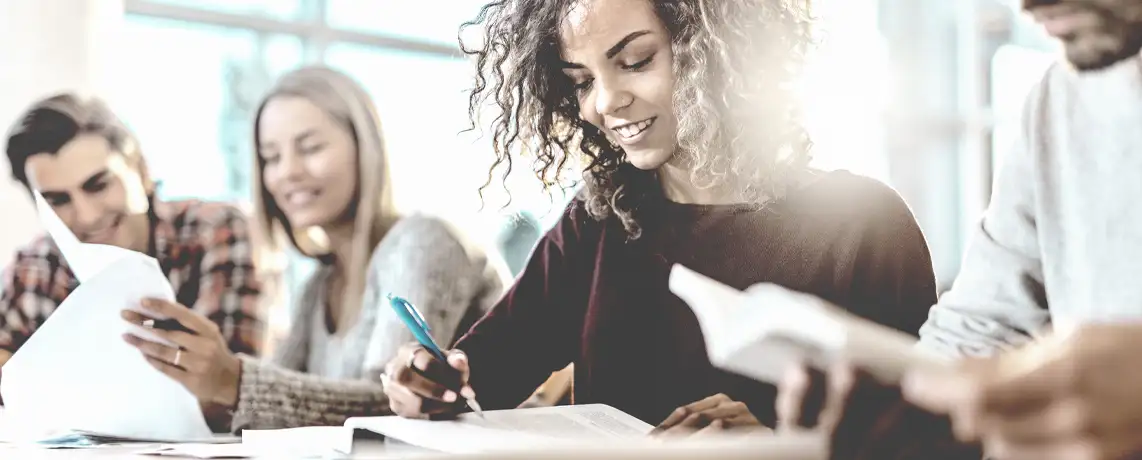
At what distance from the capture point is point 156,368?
1104 millimetres

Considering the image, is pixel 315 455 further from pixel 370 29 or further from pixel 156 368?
pixel 370 29

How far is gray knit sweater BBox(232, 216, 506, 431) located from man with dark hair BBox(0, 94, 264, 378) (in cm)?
20

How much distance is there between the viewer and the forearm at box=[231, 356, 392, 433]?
1.21 m

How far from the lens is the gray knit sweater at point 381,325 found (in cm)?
123

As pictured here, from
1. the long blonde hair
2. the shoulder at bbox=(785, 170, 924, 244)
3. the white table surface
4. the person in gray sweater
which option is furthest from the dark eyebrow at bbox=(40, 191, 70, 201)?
the person in gray sweater

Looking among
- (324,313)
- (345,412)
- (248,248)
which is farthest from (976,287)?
(248,248)

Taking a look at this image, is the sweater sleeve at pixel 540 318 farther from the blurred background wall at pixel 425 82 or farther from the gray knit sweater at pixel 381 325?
the gray knit sweater at pixel 381 325

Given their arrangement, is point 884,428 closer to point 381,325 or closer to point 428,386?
point 428,386

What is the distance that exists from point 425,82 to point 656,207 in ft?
4.86

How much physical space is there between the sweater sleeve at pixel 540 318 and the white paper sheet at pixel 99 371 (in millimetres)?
303

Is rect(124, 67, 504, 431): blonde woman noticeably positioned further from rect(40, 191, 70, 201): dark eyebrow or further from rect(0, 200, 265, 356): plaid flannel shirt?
rect(40, 191, 70, 201): dark eyebrow

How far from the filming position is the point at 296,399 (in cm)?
124

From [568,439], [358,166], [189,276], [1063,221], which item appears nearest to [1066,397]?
[1063,221]

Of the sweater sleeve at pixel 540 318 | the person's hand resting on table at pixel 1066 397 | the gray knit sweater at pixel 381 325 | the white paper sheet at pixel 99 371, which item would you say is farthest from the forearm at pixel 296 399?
the person's hand resting on table at pixel 1066 397
